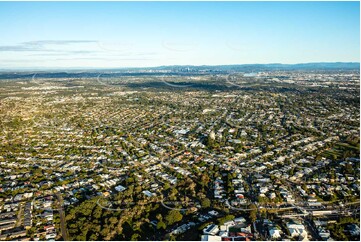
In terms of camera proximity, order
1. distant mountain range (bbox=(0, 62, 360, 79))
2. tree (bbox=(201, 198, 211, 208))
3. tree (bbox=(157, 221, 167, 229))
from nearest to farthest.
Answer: tree (bbox=(157, 221, 167, 229)), tree (bbox=(201, 198, 211, 208)), distant mountain range (bbox=(0, 62, 360, 79))

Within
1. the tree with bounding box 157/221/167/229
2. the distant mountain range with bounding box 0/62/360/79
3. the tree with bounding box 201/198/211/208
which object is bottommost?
the tree with bounding box 157/221/167/229

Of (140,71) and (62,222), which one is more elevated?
(140,71)

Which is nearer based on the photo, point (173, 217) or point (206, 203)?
point (173, 217)

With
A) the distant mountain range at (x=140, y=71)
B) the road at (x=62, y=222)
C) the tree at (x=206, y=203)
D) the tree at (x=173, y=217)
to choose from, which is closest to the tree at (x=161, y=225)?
the tree at (x=173, y=217)

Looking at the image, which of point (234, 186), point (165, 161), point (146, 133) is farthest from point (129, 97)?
point (234, 186)

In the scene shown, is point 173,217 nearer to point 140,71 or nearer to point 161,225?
point 161,225

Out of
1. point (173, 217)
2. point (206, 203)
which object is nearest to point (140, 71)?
point (206, 203)

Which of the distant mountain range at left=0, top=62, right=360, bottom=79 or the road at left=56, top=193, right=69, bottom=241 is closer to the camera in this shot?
the road at left=56, top=193, right=69, bottom=241

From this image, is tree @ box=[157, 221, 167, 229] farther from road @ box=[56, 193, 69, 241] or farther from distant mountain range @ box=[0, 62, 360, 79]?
distant mountain range @ box=[0, 62, 360, 79]

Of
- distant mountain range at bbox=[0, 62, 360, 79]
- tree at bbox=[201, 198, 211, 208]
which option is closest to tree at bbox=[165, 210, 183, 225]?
tree at bbox=[201, 198, 211, 208]

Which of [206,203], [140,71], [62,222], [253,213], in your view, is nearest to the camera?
[62,222]

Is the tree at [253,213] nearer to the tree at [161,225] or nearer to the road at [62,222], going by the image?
the tree at [161,225]
